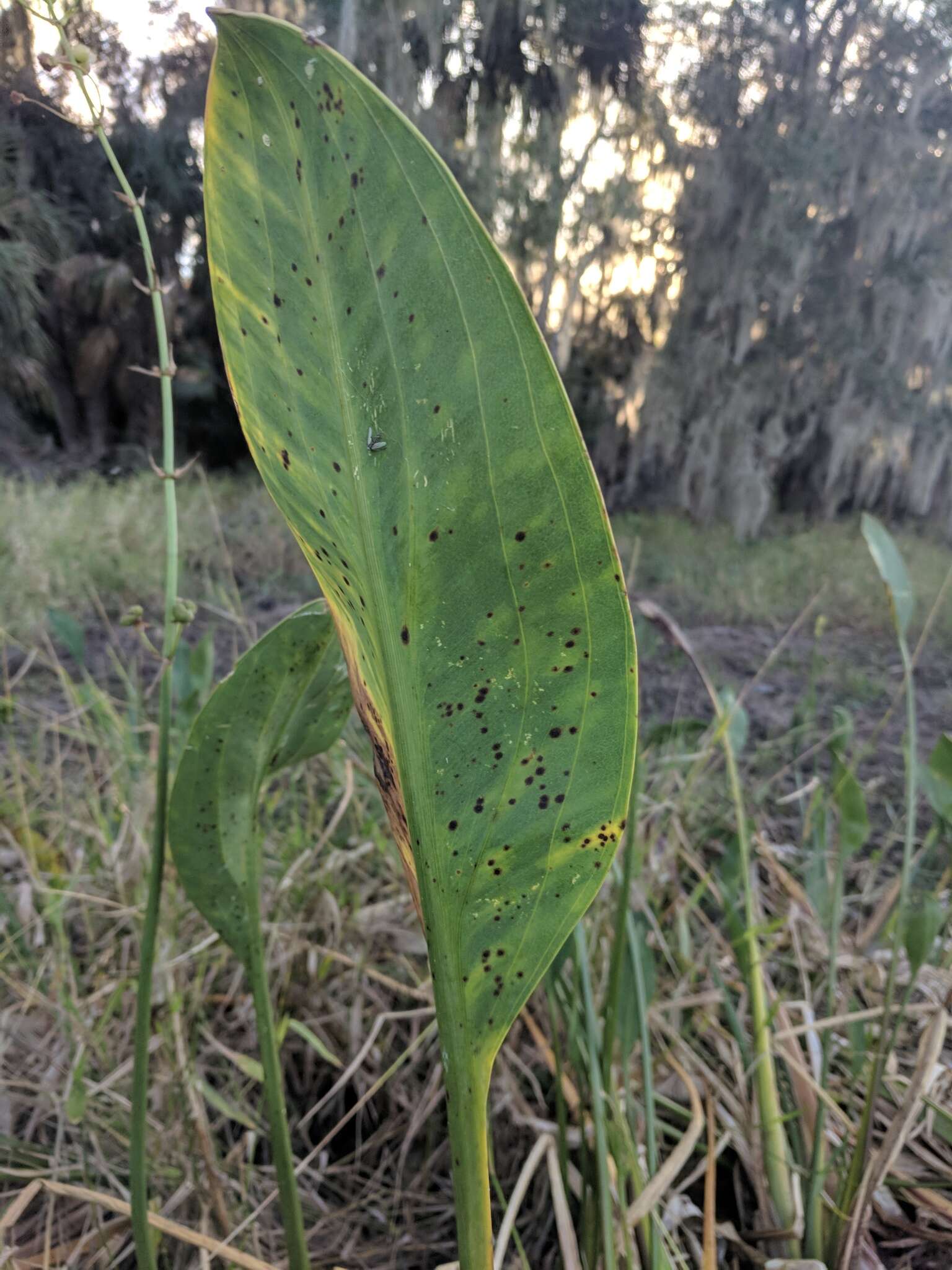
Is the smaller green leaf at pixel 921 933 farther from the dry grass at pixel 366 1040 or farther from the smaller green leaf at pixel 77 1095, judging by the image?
the smaller green leaf at pixel 77 1095

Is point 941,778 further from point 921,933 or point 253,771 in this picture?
point 253,771

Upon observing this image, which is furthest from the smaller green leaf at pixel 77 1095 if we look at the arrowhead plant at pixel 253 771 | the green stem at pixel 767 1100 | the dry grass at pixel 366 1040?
the green stem at pixel 767 1100

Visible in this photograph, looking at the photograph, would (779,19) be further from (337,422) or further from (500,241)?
(337,422)

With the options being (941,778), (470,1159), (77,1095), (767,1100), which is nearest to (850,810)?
(941,778)

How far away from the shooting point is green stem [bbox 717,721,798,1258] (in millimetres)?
373

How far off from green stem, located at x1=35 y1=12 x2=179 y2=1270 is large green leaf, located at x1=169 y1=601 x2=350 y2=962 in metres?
0.01

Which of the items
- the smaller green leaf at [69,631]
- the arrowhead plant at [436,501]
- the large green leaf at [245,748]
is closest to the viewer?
the arrowhead plant at [436,501]

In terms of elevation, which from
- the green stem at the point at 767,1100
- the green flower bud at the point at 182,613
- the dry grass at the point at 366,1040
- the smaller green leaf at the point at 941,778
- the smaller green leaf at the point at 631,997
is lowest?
the dry grass at the point at 366,1040

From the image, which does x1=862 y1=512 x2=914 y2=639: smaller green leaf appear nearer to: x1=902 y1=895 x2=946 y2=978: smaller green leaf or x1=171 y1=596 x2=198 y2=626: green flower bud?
x1=902 y1=895 x2=946 y2=978: smaller green leaf

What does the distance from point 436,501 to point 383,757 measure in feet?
0.26

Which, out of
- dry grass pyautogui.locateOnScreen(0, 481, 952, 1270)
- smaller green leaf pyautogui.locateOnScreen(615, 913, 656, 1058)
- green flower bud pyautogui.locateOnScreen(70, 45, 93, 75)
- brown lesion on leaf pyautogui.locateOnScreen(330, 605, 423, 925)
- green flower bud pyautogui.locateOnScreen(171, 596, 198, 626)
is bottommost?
dry grass pyautogui.locateOnScreen(0, 481, 952, 1270)

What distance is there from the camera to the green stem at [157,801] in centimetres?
25

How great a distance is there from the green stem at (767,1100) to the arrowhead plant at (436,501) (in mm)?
228

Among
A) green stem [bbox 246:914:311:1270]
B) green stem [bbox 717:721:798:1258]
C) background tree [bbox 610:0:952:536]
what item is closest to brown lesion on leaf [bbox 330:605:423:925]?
green stem [bbox 246:914:311:1270]
